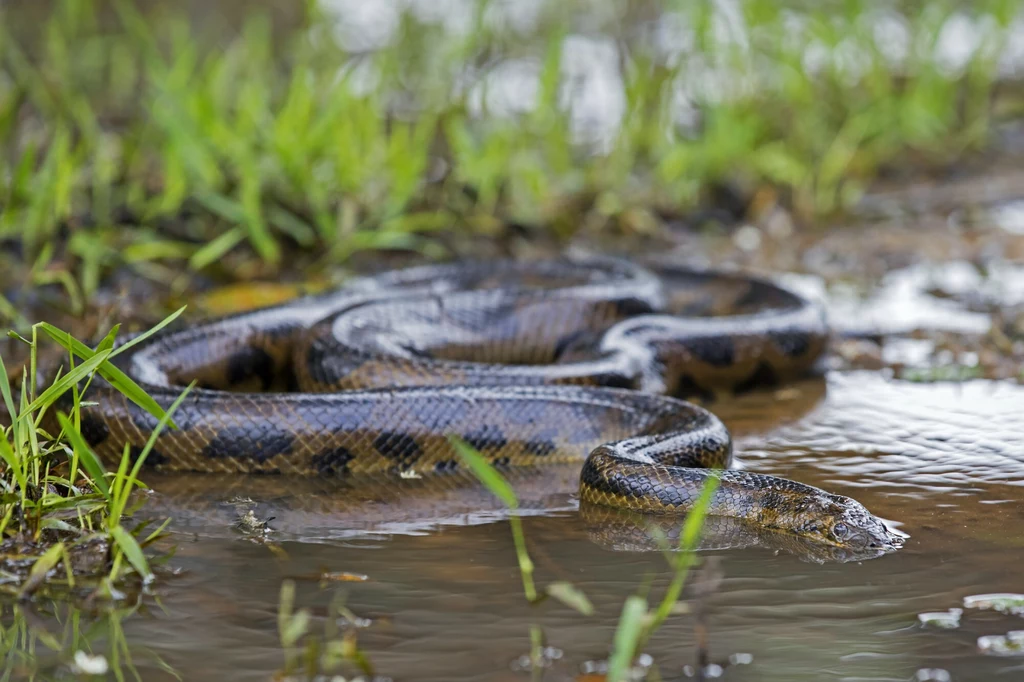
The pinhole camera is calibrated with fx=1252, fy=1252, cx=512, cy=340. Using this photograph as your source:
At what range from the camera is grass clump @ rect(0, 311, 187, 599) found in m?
3.12

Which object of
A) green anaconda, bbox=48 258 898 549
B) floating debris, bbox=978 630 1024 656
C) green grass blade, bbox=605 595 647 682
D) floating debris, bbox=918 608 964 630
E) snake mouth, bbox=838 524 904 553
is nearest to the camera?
green grass blade, bbox=605 595 647 682

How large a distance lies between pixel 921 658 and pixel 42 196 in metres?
5.21

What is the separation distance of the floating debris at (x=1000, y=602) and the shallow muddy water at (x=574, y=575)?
0.04m

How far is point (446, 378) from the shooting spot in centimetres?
518

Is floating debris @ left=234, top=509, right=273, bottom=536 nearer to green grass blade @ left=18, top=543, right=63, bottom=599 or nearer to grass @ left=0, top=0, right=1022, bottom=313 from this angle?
green grass blade @ left=18, top=543, right=63, bottom=599

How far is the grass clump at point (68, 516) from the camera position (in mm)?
3115

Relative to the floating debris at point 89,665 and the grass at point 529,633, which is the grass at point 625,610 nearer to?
the grass at point 529,633

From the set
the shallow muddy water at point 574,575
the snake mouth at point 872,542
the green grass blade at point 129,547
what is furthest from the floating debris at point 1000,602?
the green grass blade at point 129,547

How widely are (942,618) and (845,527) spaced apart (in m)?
0.64

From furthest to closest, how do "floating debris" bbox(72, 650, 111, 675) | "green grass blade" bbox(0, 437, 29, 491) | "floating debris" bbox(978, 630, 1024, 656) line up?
"green grass blade" bbox(0, 437, 29, 491) → "floating debris" bbox(978, 630, 1024, 656) → "floating debris" bbox(72, 650, 111, 675)

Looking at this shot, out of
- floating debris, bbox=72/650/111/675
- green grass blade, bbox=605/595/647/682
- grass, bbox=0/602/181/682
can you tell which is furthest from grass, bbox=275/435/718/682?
floating debris, bbox=72/650/111/675

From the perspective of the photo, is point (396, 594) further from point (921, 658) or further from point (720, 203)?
point (720, 203)

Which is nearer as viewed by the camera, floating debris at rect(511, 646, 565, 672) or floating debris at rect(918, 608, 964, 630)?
floating debris at rect(511, 646, 565, 672)

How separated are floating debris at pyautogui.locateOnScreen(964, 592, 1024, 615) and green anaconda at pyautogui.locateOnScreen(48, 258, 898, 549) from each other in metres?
0.48
